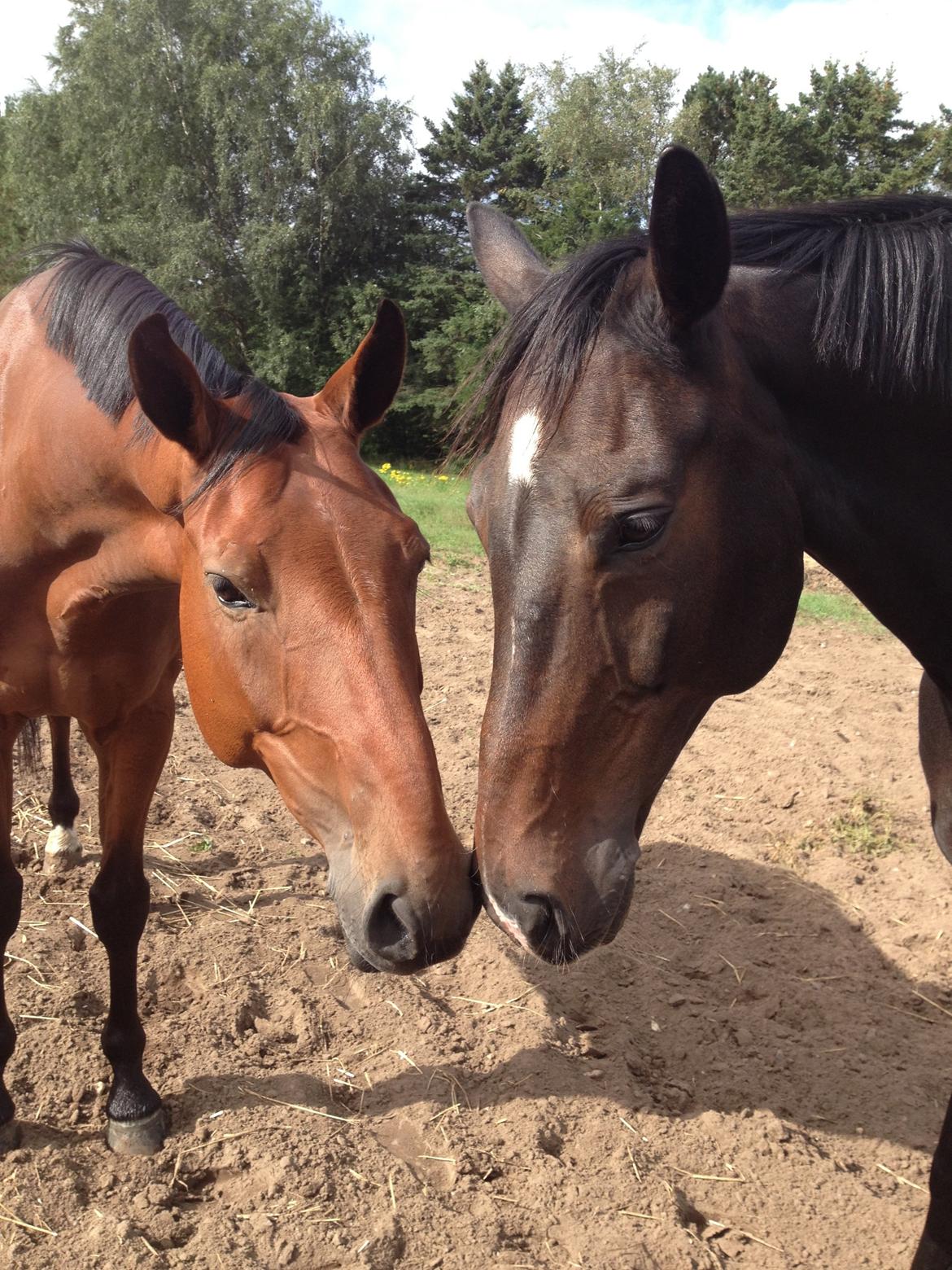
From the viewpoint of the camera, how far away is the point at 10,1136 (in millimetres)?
2611

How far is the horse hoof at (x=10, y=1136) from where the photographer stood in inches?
101

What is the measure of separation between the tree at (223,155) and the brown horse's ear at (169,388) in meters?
29.9

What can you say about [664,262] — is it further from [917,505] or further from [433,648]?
[433,648]

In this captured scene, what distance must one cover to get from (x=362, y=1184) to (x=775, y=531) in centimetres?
215

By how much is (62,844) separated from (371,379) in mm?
3025

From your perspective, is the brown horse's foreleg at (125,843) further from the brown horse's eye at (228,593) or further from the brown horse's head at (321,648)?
the brown horse's eye at (228,593)

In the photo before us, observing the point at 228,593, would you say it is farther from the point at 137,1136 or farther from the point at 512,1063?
the point at 512,1063

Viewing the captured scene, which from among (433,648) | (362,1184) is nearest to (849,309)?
(362,1184)

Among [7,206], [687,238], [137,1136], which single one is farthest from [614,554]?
[7,206]

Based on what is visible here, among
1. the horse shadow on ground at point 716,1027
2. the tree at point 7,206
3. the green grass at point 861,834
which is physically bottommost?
the horse shadow on ground at point 716,1027

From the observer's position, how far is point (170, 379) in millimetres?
Result: 2049

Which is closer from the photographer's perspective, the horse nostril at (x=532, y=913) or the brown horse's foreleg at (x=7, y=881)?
the horse nostril at (x=532, y=913)

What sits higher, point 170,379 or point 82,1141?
point 170,379

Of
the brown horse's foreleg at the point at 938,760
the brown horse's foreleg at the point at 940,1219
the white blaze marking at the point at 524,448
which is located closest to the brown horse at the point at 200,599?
the white blaze marking at the point at 524,448
